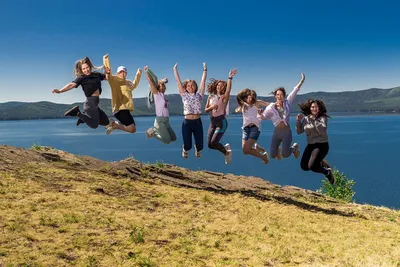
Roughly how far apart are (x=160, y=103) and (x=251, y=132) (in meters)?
3.96

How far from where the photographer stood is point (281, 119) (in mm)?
15664

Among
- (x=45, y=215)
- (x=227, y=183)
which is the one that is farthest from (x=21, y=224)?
(x=227, y=183)

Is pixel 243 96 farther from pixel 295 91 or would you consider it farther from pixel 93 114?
pixel 93 114

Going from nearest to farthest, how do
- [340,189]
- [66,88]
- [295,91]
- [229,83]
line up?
[66,88], [229,83], [295,91], [340,189]

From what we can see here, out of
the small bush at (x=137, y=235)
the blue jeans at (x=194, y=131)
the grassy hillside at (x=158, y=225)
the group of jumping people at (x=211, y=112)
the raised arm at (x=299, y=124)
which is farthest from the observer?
the blue jeans at (x=194, y=131)

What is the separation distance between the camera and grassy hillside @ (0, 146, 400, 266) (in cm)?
1440

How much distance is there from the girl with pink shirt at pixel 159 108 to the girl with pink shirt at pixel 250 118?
304 cm

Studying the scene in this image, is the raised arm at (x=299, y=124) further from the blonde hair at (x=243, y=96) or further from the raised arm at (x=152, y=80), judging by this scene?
the raised arm at (x=152, y=80)

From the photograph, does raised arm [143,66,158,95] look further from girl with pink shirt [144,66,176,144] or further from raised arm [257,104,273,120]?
raised arm [257,104,273,120]

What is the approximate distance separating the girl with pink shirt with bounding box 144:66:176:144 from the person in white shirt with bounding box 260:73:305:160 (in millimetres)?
3986

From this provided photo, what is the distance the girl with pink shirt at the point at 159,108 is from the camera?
15570 mm

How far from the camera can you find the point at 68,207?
59.1 feet

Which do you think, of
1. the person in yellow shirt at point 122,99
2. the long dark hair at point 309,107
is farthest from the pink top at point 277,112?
the person in yellow shirt at point 122,99

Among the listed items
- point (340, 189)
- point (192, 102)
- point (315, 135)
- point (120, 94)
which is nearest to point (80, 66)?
point (120, 94)
